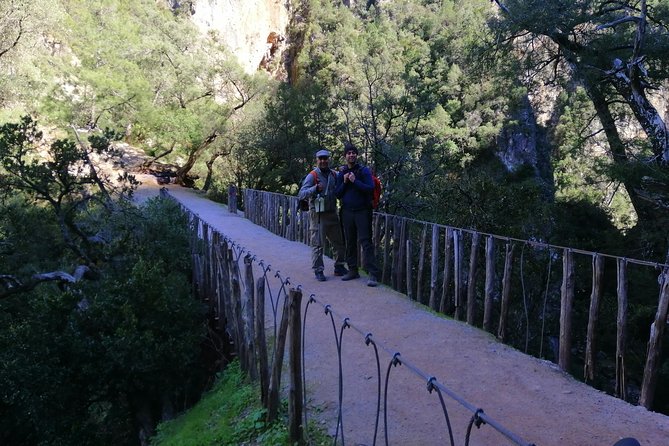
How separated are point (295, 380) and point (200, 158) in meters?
26.5

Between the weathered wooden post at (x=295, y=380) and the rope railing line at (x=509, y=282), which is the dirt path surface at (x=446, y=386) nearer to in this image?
the weathered wooden post at (x=295, y=380)

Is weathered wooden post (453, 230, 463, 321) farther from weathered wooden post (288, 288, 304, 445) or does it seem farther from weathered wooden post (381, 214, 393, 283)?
weathered wooden post (288, 288, 304, 445)

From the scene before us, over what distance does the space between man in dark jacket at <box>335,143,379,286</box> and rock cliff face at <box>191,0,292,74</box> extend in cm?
4327

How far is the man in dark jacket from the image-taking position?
6.20m

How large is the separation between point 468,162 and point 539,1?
804 inches

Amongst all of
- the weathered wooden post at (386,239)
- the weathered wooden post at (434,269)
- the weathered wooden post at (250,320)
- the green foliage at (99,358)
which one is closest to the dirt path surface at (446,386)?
the weathered wooden post at (434,269)

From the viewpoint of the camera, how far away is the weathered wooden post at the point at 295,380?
337 centimetres

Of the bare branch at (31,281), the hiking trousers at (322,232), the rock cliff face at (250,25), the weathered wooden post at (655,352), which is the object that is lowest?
the bare branch at (31,281)

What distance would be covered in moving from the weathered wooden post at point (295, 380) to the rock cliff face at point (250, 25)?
152ft

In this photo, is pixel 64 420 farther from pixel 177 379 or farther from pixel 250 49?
pixel 250 49

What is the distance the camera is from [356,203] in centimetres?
637

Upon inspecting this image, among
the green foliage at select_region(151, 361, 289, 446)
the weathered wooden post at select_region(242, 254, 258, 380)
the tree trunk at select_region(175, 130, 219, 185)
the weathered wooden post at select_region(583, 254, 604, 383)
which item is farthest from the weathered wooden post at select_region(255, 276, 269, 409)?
the tree trunk at select_region(175, 130, 219, 185)

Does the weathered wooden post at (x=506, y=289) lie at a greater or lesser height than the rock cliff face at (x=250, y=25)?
lesser

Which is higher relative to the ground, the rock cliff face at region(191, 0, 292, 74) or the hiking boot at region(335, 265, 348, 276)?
the rock cliff face at region(191, 0, 292, 74)
